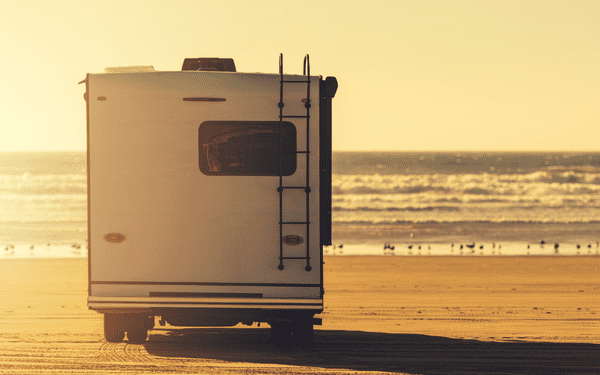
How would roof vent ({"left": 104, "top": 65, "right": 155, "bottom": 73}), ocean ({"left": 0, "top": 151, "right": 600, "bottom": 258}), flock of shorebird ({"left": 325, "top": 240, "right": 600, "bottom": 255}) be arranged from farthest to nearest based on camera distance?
ocean ({"left": 0, "top": 151, "right": 600, "bottom": 258})
flock of shorebird ({"left": 325, "top": 240, "right": 600, "bottom": 255})
roof vent ({"left": 104, "top": 65, "right": 155, "bottom": 73})

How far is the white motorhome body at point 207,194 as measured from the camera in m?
6.71

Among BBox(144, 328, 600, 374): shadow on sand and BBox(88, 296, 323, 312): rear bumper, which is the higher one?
BBox(88, 296, 323, 312): rear bumper

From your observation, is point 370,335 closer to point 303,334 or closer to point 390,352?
point 390,352

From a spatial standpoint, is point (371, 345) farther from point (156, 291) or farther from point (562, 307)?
point (562, 307)

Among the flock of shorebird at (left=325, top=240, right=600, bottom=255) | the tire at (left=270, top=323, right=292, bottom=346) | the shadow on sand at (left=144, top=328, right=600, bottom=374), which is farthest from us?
the flock of shorebird at (left=325, top=240, right=600, bottom=255)

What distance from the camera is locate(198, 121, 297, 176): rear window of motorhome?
6.73 m

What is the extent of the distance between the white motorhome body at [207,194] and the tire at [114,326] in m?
0.63

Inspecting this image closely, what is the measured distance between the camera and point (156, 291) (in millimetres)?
6766

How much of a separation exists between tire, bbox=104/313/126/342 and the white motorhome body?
0.63 m

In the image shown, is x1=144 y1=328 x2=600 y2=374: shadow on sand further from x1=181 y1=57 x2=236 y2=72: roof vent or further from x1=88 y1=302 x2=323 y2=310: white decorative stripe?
x1=181 y1=57 x2=236 y2=72: roof vent

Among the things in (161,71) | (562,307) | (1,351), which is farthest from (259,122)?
(562,307)

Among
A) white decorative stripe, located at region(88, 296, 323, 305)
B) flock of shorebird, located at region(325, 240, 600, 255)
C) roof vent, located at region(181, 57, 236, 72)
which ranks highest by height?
roof vent, located at region(181, 57, 236, 72)

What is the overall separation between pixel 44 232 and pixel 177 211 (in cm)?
2184

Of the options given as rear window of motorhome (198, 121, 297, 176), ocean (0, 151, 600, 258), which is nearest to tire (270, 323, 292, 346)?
rear window of motorhome (198, 121, 297, 176)
